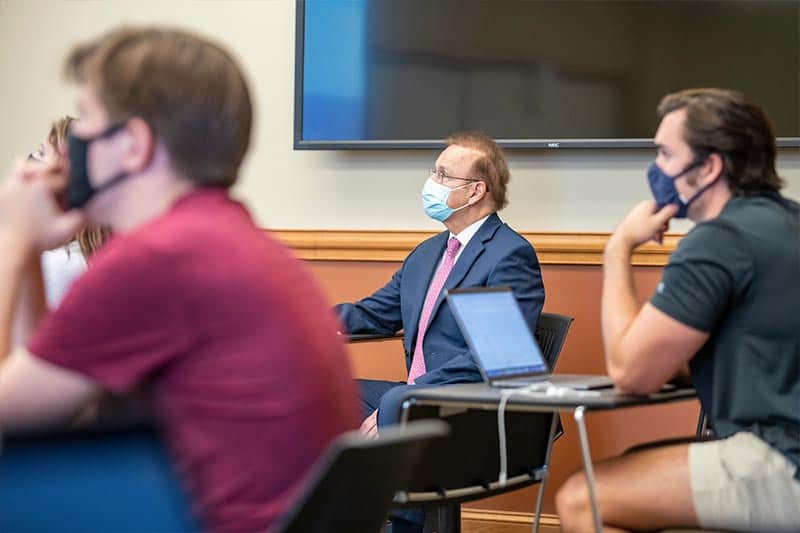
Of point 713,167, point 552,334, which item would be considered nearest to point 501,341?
point 713,167

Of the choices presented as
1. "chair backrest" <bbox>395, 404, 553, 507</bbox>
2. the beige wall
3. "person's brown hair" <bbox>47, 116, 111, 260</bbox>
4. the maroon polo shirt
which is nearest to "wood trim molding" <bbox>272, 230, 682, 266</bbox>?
the beige wall

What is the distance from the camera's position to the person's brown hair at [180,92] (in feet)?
4.95

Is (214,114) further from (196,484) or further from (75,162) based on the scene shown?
(196,484)

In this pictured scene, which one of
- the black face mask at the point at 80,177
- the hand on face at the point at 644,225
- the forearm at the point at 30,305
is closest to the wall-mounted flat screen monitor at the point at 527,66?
the hand on face at the point at 644,225

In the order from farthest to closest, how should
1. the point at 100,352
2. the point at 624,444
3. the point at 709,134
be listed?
the point at 624,444, the point at 709,134, the point at 100,352

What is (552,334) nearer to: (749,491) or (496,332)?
(496,332)

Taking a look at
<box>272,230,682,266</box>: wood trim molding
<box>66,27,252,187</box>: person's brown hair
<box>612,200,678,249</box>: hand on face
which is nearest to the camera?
<box>66,27,252,187</box>: person's brown hair

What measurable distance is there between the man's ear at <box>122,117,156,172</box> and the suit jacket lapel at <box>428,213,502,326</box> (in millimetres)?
1991

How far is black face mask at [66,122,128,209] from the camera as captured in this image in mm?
1608

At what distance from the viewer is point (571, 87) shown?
13.2ft

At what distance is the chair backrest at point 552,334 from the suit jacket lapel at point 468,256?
283 mm

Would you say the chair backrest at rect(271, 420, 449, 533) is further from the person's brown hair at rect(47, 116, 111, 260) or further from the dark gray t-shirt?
the person's brown hair at rect(47, 116, 111, 260)

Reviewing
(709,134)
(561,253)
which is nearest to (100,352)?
(709,134)

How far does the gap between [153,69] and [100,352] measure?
377 millimetres
